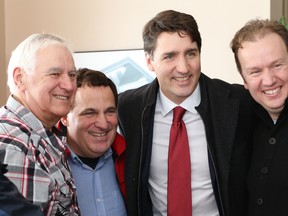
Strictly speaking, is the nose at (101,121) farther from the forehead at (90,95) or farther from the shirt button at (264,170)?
the shirt button at (264,170)

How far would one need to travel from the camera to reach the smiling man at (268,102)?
1.58 meters

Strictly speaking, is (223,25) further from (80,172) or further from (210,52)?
(80,172)

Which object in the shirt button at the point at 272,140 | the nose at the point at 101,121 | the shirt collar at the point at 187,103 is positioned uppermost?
the shirt collar at the point at 187,103

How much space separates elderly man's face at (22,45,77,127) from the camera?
55.3 inches

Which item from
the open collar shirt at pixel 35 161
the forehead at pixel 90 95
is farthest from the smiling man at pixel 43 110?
the forehead at pixel 90 95

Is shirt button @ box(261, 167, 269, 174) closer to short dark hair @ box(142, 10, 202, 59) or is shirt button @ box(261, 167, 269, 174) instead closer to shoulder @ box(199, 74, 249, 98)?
shoulder @ box(199, 74, 249, 98)

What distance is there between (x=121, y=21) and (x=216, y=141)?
2096 mm

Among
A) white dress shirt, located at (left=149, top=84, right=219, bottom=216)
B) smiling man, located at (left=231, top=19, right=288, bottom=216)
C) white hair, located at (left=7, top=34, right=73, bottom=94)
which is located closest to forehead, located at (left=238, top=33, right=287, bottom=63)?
smiling man, located at (left=231, top=19, right=288, bottom=216)

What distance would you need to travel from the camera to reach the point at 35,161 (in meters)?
1.20

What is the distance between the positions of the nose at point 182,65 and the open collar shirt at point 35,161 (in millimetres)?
655

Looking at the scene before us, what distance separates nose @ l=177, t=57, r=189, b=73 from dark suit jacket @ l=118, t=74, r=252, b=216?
0.18m

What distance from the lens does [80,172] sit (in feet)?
5.83

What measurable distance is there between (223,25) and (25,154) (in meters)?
2.32

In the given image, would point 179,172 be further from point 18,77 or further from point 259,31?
→ point 18,77
